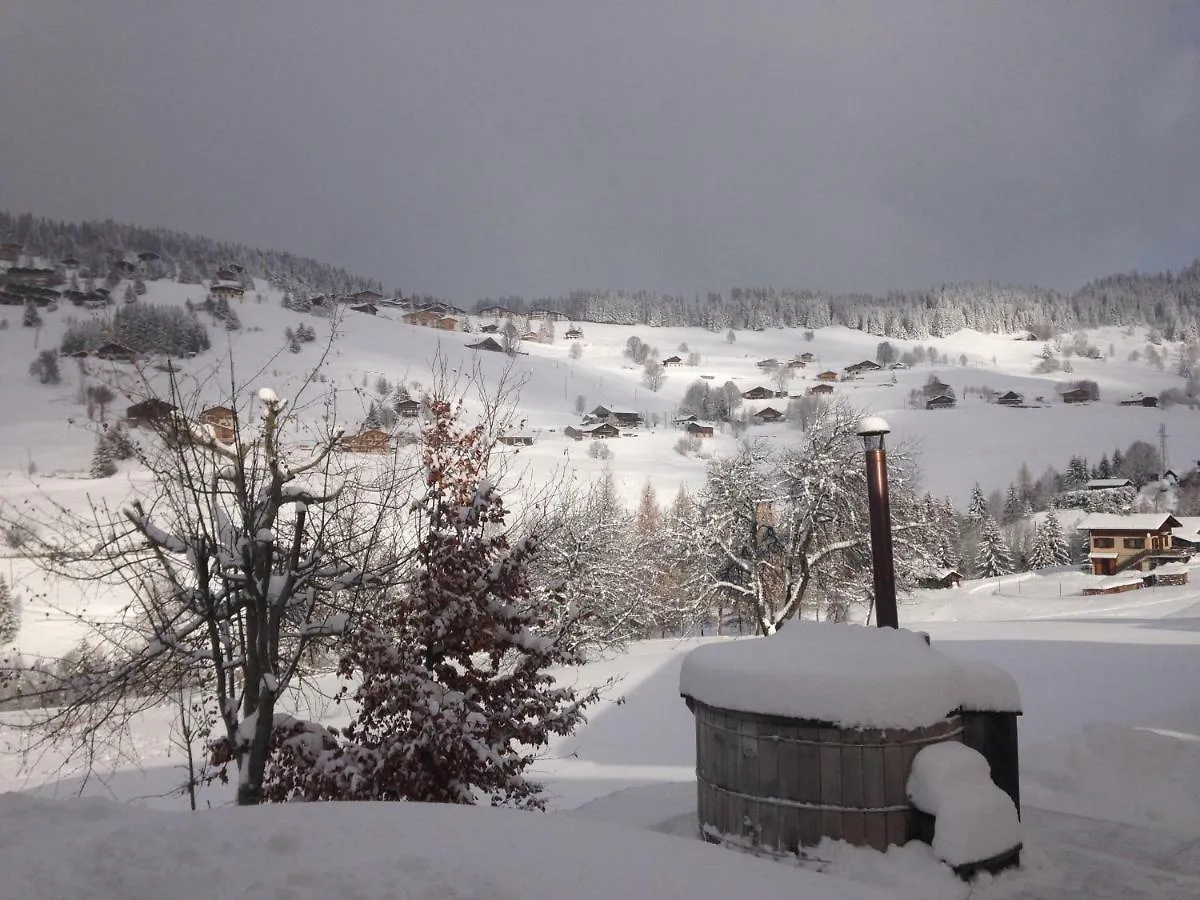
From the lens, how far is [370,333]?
72.0m

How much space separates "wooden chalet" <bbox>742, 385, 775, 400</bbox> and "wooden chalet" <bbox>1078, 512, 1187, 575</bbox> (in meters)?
49.6

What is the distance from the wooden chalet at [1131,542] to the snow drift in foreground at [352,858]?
43.4 m

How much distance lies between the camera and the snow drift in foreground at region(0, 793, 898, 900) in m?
2.91

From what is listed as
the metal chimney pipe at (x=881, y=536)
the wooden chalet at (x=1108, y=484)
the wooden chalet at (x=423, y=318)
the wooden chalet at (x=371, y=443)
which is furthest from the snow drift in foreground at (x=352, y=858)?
the wooden chalet at (x=423, y=318)

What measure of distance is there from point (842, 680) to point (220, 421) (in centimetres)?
488

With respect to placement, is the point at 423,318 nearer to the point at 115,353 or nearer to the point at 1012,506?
the point at 1012,506

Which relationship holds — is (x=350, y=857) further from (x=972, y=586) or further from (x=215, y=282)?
(x=215, y=282)

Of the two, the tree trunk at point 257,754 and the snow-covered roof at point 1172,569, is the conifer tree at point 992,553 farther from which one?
the tree trunk at point 257,754

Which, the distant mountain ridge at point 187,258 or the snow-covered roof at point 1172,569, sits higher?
the distant mountain ridge at point 187,258

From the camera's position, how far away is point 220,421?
553 cm

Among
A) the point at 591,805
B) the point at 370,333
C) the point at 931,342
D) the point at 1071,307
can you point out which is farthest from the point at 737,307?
the point at 591,805

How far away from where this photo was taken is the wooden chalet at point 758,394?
87688 millimetres

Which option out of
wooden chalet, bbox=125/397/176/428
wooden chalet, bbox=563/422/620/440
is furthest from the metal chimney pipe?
wooden chalet, bbox=563/422/620/440

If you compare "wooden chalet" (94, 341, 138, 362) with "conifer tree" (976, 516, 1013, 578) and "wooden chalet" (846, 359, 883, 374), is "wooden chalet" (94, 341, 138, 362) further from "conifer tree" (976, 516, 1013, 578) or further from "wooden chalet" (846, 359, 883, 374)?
"wooden chalet" (846, 359, 883, 374)
